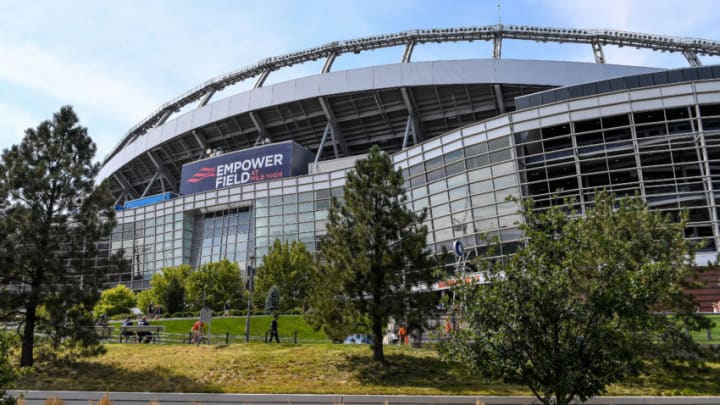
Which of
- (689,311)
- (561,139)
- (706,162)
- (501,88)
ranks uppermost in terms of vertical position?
(501,88)

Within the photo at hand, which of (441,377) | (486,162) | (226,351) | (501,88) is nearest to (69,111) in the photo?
(226,351)

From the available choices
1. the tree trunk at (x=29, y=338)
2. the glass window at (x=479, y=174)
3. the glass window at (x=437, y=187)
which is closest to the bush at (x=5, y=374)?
the tree trunk at (x=29, y=338)

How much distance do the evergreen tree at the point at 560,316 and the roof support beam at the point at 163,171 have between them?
3024 inches

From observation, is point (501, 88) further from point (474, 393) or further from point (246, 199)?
point (474, 393)

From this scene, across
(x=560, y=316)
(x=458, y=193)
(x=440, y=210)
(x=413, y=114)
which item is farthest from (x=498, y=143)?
(x=560, y=316)

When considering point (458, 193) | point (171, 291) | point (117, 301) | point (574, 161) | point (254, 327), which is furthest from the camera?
point (117, 301)

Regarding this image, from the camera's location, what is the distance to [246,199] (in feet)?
211

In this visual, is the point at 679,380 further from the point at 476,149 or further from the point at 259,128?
the point at 259,128

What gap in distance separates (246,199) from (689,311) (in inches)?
2070

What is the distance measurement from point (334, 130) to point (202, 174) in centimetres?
1785

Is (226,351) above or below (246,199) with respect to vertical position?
below

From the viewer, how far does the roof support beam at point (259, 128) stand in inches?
2788

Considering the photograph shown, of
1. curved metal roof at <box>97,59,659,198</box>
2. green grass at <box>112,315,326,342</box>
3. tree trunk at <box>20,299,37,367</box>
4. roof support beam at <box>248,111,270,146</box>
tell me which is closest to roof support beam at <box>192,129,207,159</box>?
curved metal roof at <box>97,59,659,198</box>

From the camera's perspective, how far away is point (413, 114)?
65125mm
